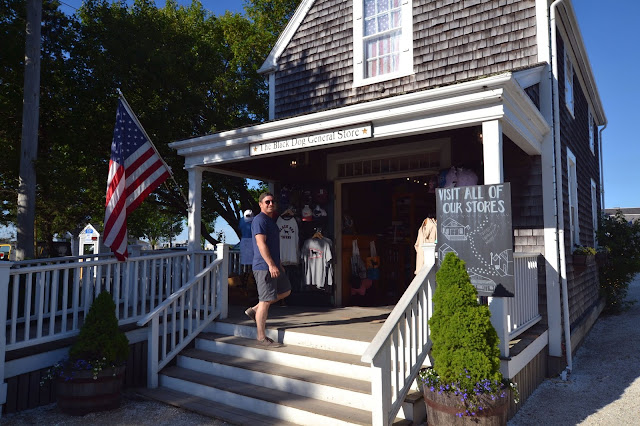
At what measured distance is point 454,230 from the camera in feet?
14.1

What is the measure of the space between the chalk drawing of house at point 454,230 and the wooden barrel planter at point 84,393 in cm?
365

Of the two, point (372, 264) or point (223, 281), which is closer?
point (223, 281)

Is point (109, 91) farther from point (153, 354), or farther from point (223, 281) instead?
point (153, 354)

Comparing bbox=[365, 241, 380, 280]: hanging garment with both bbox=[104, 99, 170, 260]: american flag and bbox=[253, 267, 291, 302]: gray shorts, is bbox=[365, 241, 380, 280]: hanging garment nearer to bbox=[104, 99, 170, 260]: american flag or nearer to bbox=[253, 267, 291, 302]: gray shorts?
bbox=[253, 267, 291, 302]: gray shorts

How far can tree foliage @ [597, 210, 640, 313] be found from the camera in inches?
393

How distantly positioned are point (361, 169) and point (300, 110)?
2022 millimetres

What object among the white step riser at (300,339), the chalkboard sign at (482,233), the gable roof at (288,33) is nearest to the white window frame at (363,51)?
the gable roof at (288,33)

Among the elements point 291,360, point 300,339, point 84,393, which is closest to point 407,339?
point 291,360

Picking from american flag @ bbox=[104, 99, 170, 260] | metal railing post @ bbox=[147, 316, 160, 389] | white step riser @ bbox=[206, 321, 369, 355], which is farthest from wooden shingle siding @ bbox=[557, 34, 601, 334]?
american flag @ bbox=[104, 99, 170, 260]

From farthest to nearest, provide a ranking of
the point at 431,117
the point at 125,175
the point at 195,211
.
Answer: the point at 195,211
the point at 125,175
the point at 431,117

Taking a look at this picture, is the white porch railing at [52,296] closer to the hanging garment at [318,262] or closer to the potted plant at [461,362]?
the hanging garment at [318,262]

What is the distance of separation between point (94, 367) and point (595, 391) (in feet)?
18.0

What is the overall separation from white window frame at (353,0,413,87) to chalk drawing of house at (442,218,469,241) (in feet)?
12.6

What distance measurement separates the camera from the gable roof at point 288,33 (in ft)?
28.7
